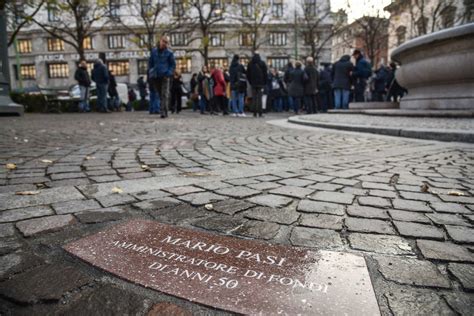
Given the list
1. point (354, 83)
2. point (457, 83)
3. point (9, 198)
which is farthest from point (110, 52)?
point (9, 198)

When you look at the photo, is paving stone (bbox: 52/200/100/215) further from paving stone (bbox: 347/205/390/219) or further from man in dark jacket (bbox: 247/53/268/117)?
man in dark jacket (bbox: 247/53/268/117)

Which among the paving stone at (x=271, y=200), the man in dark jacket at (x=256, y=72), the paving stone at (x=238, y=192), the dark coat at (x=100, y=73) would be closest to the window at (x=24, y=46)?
the dark coat at (x=100, y=73)

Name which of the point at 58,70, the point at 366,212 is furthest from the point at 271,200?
the point at 58,70

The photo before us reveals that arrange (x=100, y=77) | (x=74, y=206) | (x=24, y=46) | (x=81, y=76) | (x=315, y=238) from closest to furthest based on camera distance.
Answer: (x=315, y=238) → (x=74, y=206) → (x=100, y=77) → (x=81, y=76) → (x=24, y=46)

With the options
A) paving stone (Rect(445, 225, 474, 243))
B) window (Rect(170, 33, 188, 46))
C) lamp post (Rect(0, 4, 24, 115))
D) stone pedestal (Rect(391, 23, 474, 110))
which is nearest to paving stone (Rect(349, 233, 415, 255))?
paving stone (Rect(445, 225, 474, 243))

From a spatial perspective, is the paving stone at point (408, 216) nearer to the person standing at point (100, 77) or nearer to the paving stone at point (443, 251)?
the paving stone at point (443, 251)

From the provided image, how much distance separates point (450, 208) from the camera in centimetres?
238

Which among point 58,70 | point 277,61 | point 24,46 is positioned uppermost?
point 24,46

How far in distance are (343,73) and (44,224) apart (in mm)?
11998

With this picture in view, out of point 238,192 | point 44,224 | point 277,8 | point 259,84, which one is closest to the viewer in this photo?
point 44,224

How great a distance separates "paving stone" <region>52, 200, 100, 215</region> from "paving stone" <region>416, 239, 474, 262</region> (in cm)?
195

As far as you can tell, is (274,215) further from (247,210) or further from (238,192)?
(238,192)

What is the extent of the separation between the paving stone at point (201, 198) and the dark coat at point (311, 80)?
11.3 meters

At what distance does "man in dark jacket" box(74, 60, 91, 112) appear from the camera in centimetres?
1509
